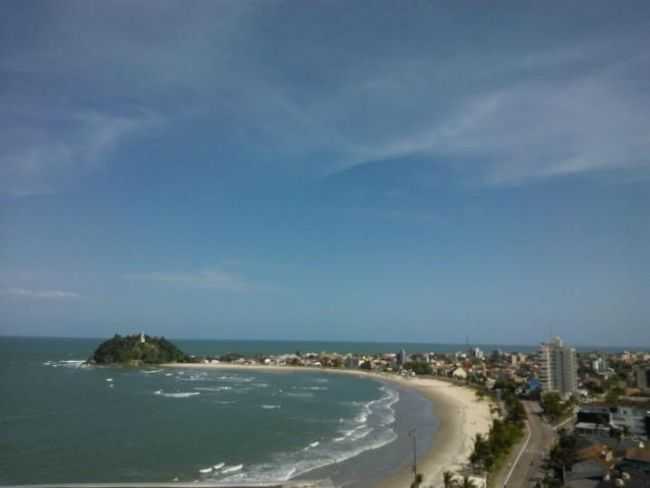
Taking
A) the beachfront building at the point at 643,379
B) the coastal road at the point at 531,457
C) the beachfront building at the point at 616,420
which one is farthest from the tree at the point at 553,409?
the beachfront building at the point at 643,379

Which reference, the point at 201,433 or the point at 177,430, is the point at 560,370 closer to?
the point at 201,433

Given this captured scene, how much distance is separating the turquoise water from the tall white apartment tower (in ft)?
51.3

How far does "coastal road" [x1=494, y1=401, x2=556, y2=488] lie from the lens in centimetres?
2019

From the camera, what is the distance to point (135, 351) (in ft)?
316

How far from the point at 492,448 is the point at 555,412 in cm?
1591

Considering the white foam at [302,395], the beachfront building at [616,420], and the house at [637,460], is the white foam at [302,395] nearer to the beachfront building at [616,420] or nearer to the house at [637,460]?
the beachfront building at [616,420]

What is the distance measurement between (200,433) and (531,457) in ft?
56.6

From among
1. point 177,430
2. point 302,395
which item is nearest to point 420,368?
point 302,395

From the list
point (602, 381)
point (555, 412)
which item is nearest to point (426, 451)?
point (555, 412)

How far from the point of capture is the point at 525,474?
21203 millimetres

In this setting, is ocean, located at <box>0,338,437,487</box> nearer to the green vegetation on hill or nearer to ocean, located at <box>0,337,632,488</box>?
ocean, located at <box>0,337,632,488</box>

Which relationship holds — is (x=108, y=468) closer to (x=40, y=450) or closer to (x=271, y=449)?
(x=40, y=450)

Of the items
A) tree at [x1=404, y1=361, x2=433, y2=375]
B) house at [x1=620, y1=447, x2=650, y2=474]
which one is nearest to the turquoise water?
house at [x1=620, y1=447, x2=650, y2=474]

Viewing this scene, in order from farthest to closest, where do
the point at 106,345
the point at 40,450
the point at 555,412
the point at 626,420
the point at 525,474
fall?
the point at 106,345 < the point at 555,412 < the point at 626,420 < the point at 40,450 < the point at 525,474
